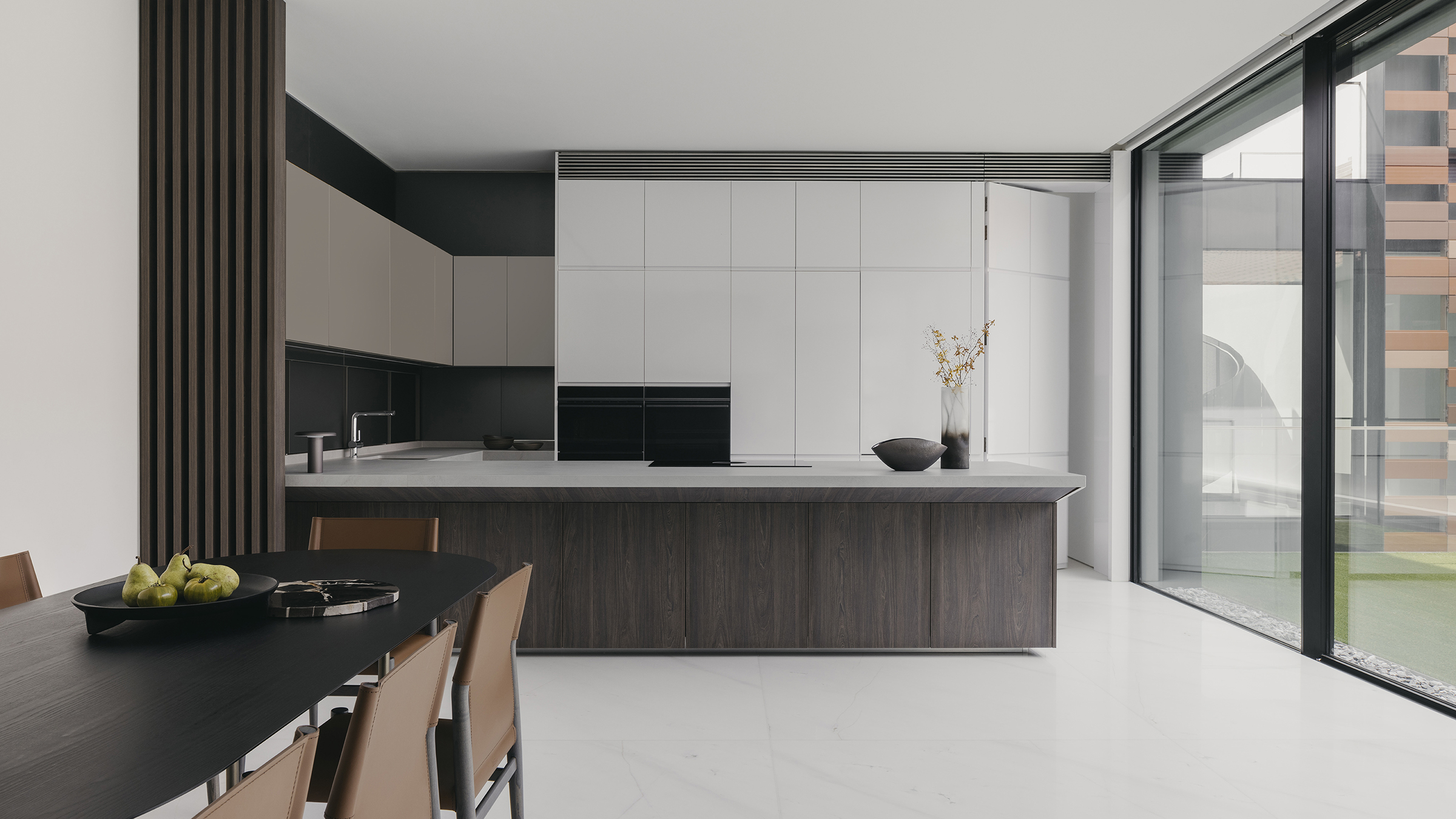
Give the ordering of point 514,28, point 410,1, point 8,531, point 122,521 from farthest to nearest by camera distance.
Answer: point 514,28 < point 410,1 < point 122,521 < point 8,531

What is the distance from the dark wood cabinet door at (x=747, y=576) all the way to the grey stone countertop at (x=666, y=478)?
0.68ft

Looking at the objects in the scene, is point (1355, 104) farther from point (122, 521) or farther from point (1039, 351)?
point (122, 521)

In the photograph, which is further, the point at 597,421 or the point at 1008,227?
the point at 1008,227

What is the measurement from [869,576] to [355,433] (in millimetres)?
3116

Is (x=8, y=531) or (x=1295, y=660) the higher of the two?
(x=8, y=531)

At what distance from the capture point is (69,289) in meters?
2.61

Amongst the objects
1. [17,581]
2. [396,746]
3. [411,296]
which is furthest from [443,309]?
[396,746]

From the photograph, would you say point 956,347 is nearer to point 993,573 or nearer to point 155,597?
point 993,573

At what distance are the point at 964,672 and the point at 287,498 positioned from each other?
10.3 ft

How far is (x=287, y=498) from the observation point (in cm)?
340

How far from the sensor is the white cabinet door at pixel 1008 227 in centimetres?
524

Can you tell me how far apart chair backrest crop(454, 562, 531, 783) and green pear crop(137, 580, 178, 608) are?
598 mm

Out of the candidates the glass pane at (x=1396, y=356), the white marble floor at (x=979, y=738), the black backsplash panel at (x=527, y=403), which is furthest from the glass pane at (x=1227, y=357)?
the black backsplash panel at (x=527, y=403)

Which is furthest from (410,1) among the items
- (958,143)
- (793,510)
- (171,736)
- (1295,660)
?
(1295,660)
